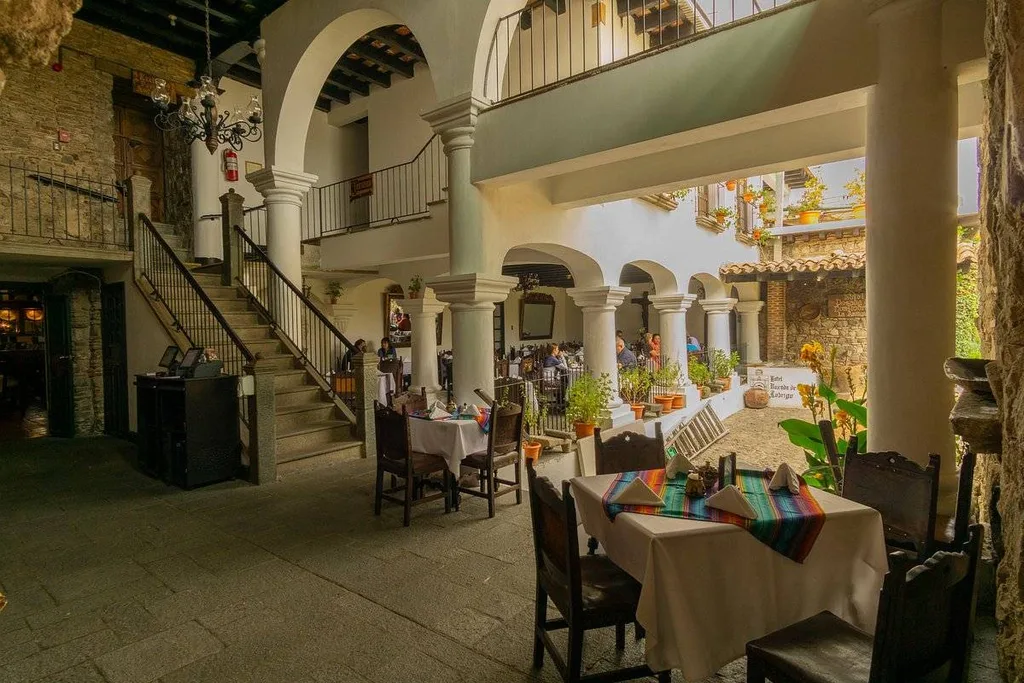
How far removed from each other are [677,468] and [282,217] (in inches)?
246

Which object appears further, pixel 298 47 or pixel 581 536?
pixel 298 47

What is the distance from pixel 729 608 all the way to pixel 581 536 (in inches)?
69.6

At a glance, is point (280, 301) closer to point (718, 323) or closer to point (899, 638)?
point (899, 638)

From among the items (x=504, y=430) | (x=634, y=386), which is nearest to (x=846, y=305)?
(x=634, y=386)

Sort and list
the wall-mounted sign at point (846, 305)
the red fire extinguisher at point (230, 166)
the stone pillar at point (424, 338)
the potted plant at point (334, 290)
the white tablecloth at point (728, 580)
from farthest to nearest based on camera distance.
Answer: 1. the wall-mounted sign at point (846, 305)
2. the potted plant at point (334, 290)
3. the stone pillar at point (424, 338)
4. the red fire extinguisher at point (230, 166)
5. the white tablecloth at point (728, 580)

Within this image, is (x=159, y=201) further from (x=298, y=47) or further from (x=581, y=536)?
(x=581, y=536)

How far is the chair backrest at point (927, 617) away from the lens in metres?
1.42

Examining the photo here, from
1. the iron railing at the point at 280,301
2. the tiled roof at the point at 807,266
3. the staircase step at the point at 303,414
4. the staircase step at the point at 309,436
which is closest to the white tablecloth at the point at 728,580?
the staircase step at the point at 309,436

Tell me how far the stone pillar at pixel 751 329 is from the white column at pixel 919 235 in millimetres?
10117

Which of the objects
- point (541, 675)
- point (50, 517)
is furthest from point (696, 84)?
point (50, 517)

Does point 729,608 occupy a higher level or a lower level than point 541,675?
higher

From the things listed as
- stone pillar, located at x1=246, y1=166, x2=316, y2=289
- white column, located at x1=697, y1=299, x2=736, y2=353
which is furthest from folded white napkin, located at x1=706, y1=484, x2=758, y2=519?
white column, located at x1=697, y1=299, x2=736, y2=353

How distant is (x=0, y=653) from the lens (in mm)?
2510

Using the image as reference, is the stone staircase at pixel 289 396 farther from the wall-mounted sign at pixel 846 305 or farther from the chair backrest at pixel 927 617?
the wall-mounted sign at pixel 846 305
